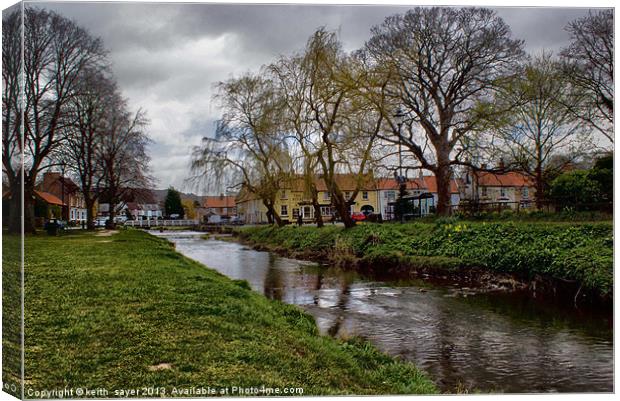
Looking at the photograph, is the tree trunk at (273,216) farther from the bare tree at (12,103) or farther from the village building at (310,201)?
the bare tree at (12,103)

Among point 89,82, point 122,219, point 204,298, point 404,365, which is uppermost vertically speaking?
point 89,82

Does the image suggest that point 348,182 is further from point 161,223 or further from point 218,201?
point 161,223

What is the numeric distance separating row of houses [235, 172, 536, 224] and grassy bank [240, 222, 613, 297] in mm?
636

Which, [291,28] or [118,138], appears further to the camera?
[118,138]

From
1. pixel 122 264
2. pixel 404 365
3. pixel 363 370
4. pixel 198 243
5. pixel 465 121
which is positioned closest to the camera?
pixel 363 370

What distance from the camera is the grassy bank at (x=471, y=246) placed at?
10195mm

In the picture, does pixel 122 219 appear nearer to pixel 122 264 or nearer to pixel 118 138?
pixel 122 264

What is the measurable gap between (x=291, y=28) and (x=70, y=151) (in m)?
2.91

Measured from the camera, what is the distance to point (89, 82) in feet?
21.2

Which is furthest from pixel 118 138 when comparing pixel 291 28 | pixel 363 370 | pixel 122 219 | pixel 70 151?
pixel 363 370

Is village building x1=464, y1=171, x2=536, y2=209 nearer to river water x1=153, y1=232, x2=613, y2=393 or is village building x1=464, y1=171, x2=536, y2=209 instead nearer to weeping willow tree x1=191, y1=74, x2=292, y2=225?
river water x1=153, y1=232, x2=613, y2=393

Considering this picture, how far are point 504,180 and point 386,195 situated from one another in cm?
743

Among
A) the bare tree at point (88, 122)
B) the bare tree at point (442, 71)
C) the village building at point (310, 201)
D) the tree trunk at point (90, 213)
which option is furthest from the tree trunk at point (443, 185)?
the bare tree at point (88, 122)

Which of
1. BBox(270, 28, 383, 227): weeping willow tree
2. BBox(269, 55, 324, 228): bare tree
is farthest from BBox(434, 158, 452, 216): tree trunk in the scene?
BBox(269, 55, 324, 228): bare tree
